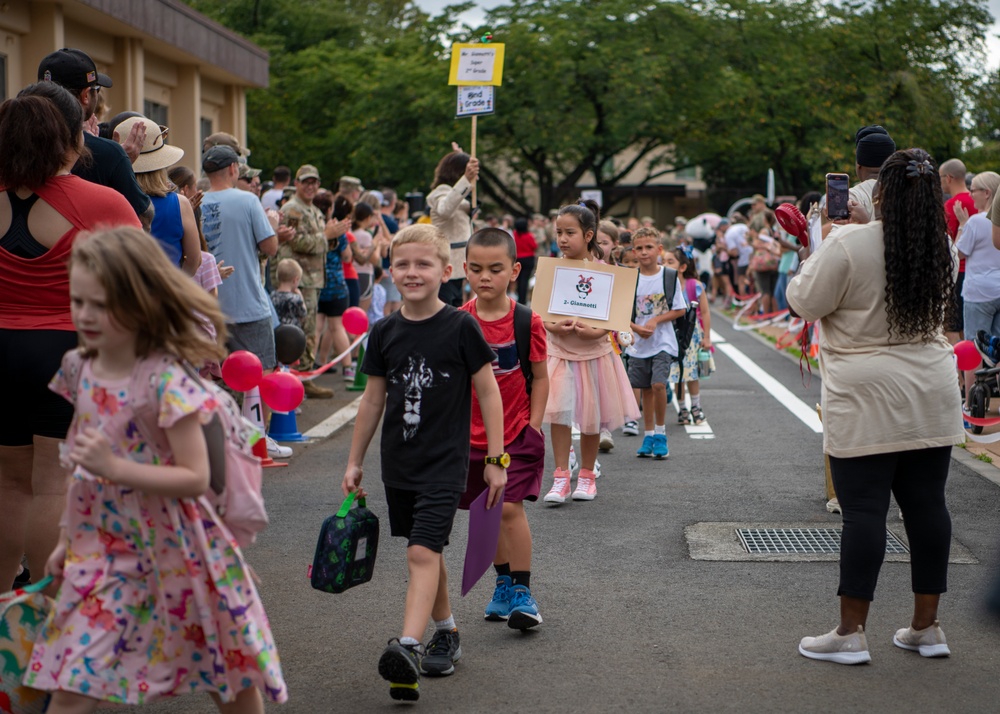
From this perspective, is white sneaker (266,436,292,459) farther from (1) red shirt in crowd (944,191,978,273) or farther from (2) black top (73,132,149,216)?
(1) red shirt in crowd (944,191,978,273)

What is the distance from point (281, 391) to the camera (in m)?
9.16

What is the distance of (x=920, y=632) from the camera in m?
5.09

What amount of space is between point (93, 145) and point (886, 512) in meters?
3.41

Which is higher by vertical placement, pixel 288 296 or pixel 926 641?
pixel 288 296

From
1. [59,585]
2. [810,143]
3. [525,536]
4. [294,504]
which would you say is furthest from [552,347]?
[810,143]

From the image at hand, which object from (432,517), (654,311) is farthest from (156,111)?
(432,517)

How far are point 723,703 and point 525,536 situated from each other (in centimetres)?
124

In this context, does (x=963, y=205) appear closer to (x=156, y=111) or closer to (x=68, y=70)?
(x=68, y=70)

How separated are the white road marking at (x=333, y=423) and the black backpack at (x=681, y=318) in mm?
2589

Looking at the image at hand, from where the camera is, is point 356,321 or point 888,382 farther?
point 356,321

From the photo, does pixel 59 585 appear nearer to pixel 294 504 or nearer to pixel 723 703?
pixel 723 703

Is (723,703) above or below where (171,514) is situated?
below

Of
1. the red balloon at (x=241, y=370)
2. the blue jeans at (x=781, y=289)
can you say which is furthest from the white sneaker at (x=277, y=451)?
the blue jeans at (x=781, y=289)

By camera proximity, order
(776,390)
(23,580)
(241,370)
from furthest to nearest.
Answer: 1. (776,390)
2. (241,370)
3. (23,580)
